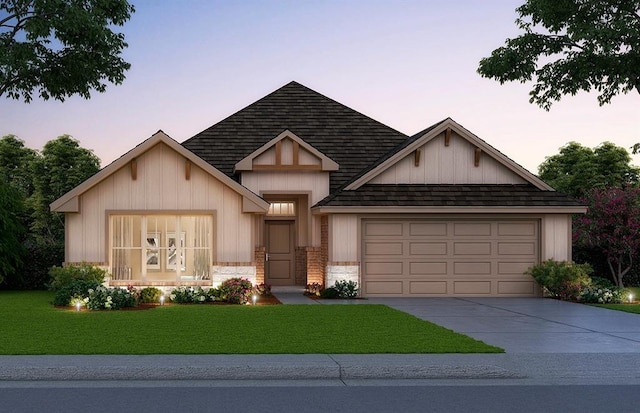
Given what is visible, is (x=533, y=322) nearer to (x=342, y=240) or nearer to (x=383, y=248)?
(x=383, y=248)

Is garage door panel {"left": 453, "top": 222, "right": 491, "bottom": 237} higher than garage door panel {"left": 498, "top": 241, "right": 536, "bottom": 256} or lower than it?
higher

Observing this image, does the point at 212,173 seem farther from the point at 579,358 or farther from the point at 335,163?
the point at 579,358

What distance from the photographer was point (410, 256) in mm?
23656

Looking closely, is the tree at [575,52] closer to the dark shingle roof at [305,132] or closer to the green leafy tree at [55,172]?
the dark shingle roof at [305,132]

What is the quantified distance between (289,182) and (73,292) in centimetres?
870

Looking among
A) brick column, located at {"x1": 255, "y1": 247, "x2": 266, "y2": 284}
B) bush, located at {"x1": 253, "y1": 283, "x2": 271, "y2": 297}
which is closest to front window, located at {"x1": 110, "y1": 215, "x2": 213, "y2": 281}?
bush, located at {"x1": 253, "y1": 283, "x2": 271, "y2": 297}

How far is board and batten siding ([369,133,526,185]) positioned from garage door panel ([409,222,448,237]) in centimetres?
154

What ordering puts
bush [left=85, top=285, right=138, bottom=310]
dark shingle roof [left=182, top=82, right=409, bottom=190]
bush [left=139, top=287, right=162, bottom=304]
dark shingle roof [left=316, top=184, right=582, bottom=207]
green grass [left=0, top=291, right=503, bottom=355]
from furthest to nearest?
1. dark shingle roof [left=182, top=82, right=409, bottom=190]
2. dark shingle roof [left=316, top=184, right=582, bottom=207]
3. bush [left=139, top=287, right=162, bottom=304]
4. bush [left=85, top=285, right=138, bottom=310]
5. green grass [left=0, top=291, right=503, bottom=355]

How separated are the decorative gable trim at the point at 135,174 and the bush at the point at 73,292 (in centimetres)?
299

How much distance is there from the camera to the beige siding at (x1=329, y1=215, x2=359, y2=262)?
2338 centimetres

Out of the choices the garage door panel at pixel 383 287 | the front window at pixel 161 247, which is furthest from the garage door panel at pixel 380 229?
the front window at pixel 161 247

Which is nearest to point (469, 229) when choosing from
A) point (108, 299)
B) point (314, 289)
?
point (314, 289)

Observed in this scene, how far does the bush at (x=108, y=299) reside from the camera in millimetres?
19083

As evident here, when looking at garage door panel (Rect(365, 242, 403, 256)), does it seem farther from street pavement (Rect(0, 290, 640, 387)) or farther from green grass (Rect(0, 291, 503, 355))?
street pavement (Rect(0, 290, 640, 387))
